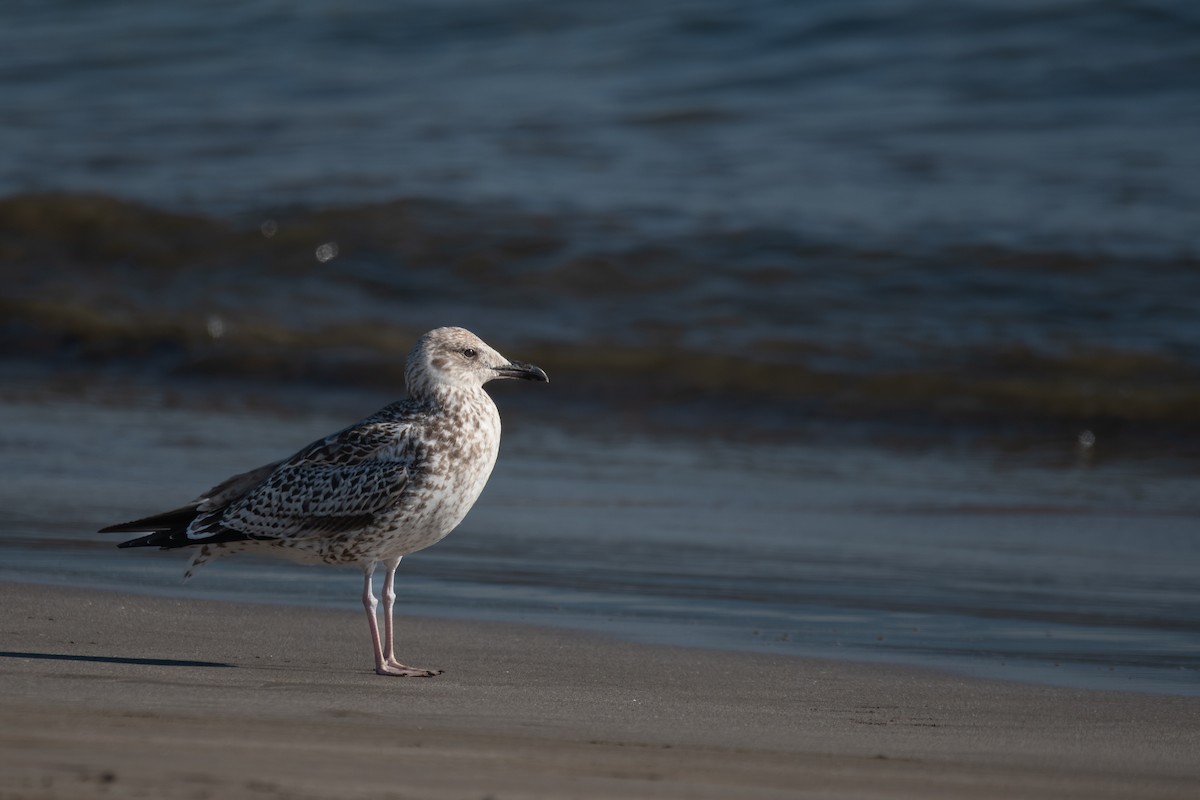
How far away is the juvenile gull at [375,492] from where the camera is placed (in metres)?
5.41

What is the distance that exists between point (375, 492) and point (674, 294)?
8.49 m

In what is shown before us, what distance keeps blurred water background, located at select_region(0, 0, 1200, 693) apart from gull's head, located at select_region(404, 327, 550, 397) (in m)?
0.90

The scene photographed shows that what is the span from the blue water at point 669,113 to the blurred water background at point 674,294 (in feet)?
0.20

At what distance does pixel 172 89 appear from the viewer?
69.4 feet

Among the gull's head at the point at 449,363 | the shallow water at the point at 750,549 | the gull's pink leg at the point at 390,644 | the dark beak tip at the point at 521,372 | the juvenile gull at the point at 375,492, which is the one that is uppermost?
the gull's head at the point at 449,363

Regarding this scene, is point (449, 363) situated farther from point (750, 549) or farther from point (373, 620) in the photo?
point (750, 549)

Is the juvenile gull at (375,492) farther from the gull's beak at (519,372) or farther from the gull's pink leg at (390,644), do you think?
the gull's beak at (519,372)

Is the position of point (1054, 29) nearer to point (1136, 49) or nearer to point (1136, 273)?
point (1136, 49)

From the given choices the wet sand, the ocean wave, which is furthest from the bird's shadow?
the ocean wave

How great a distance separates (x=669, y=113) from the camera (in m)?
18.3

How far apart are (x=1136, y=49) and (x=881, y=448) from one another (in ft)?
32.7

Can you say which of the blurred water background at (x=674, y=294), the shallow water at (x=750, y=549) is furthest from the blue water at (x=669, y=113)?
the shallow water at (x=750, y=549)

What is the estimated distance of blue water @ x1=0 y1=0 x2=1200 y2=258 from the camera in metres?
15.2

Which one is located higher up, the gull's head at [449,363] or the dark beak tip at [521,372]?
the gull's head at [449,363]
